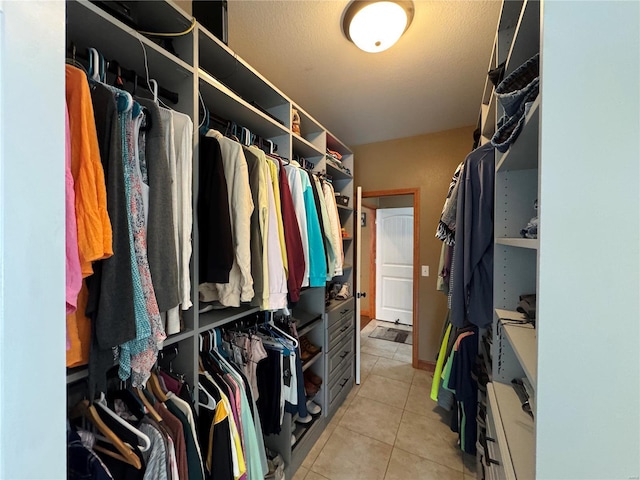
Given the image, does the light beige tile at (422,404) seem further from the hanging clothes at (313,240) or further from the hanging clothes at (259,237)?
the hanging clothes at (259,237)

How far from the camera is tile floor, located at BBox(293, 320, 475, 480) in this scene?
5.07ft

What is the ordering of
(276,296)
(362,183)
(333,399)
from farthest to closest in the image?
(362,183)
(333,399)
(276,296)

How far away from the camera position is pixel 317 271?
148cm

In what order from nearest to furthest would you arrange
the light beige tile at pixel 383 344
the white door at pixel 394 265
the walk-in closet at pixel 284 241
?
the walk-in closet at pixel 284 241 → the light beige tile at pixel 383 344 → the white door at pixel 394 265

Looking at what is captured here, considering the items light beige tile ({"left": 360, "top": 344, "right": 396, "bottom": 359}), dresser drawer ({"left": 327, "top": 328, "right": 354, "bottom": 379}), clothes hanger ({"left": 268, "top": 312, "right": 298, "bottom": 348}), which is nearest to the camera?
clothes hanger ({"left": 268, "top": 312, "right": 298, "bottom": 348})

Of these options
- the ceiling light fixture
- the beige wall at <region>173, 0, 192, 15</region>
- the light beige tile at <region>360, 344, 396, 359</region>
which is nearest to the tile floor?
the light beige tile at <region>360, 344, 396, 359</region>

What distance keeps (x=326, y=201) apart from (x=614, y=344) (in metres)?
1.55

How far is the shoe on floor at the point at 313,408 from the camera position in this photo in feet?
6.09

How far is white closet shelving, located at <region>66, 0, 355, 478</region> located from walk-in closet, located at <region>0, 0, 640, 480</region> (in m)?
0.01

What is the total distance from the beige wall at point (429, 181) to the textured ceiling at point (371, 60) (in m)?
0.26

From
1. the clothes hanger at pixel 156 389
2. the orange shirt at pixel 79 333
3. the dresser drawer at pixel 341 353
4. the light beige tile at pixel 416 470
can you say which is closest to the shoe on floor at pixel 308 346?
the dresser drawer at pixel 341 353

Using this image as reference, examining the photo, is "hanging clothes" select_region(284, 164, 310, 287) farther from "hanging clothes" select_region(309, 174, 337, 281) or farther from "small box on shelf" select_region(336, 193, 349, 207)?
"small box on shelf" select_region(336, 193, 349, 207)

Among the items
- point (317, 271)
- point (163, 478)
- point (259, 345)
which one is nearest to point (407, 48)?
point (317, 271)

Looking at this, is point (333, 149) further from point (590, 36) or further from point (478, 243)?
point (590, 36)
